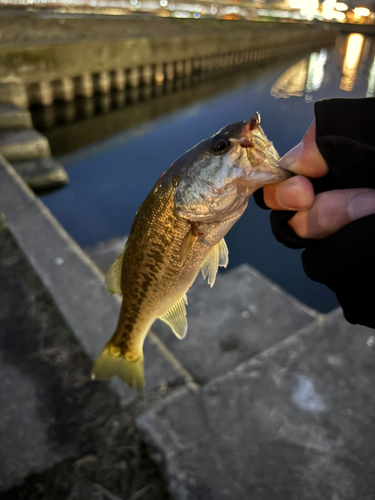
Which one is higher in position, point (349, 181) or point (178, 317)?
point (349, 181)

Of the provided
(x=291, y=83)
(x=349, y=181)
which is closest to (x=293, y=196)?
(x=349, y=181)

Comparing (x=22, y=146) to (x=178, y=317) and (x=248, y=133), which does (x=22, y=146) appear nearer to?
(x=178, y=317)

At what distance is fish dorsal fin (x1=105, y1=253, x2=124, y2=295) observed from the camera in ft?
6.71

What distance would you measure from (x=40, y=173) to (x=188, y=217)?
8.23 metres

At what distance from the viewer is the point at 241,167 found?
5.07 feet

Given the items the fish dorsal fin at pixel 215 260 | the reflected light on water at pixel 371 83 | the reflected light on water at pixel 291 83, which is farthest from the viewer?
the reflected light on water at pixel 291 83

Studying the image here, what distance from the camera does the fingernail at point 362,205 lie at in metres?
1.42

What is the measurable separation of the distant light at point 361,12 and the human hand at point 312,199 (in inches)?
3666

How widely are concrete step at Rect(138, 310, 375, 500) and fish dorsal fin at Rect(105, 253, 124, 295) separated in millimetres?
1164

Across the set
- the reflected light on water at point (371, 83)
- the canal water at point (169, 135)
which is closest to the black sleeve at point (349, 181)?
the canal water at point (169, 135)

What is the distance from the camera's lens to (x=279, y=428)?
2557mm

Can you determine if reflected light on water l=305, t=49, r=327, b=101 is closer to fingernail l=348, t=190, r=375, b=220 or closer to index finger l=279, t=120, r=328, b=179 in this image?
index finger l=279, t=120, r=328, b=179

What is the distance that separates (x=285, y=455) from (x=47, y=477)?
1.72 metres

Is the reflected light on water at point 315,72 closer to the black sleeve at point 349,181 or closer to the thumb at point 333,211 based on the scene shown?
the black sleeve at point 349,181
